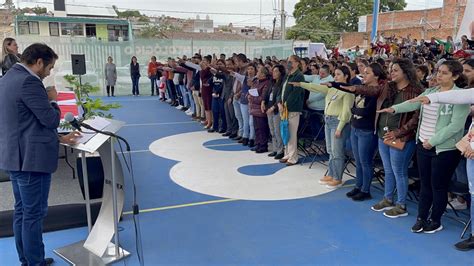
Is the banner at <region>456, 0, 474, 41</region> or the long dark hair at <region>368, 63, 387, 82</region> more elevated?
the banner at <region>456, 0, 474, 41</region>

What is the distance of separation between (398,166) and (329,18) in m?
36.7

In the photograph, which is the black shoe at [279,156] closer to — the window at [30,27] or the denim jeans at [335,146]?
the denim jeans at [335,146]

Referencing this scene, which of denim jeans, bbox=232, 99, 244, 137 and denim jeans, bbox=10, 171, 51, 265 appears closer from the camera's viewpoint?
denim jeans, bbox=10, 171, 51, 265

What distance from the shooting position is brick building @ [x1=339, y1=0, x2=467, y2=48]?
75.4ft

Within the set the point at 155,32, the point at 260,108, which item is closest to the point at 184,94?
the point at 260,108

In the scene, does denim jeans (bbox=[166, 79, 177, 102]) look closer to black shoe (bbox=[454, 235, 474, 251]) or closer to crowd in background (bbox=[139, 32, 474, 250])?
crowd in background (bbox=[139, 32, 474, 250])

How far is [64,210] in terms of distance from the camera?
4.11 meters

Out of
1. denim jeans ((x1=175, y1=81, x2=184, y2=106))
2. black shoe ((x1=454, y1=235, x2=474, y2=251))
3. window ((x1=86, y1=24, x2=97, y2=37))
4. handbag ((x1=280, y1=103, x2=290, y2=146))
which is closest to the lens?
black shoe ((x1=454, y1=235, x2=474, y2=251))

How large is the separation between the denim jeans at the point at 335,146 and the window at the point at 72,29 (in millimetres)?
31931

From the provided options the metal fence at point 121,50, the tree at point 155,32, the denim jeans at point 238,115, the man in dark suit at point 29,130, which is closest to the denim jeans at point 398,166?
the man in dark suit at point 29,130

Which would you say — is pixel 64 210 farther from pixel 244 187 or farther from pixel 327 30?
pixel 327 30

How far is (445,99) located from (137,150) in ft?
17.5

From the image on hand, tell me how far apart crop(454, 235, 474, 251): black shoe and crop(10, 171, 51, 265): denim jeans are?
11.5ft

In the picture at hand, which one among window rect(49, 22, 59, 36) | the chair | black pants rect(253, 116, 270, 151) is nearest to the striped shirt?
the chair
